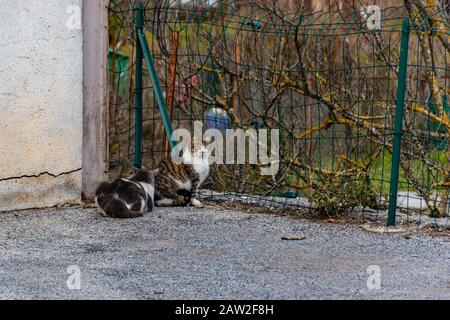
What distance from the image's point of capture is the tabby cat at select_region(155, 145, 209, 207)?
328 inches

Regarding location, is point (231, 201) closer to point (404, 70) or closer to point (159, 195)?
point (159, 195)

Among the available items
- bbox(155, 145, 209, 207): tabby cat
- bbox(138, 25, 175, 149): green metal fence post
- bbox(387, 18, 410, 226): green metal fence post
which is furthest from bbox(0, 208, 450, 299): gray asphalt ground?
bbox(138, 25, 175, 149): green metal fence post

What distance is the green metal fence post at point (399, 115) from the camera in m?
7.15

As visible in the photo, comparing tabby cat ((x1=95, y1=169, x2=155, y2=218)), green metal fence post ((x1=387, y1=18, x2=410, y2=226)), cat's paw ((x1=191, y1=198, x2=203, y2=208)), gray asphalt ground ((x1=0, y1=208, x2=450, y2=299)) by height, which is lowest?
gray asphalt ground ((x1=0, y1=208, x2=450, y2=299))

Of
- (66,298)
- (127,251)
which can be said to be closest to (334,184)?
(127,251)

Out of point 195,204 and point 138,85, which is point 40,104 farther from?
point 195,204

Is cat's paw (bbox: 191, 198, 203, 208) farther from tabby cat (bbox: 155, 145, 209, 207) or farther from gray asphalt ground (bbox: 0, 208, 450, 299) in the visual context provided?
gray asphalt ground (bbox: 0, 208, 450, 299)

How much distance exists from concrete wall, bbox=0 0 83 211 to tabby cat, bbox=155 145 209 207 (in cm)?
89

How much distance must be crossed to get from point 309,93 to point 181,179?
1894mm

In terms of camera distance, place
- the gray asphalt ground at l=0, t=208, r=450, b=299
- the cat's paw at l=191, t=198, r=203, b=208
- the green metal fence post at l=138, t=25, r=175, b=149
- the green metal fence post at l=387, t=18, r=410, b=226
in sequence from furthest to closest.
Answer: the cat's paw at l=191, t=198, r=203, b=208 → the green metal fence post at l=138, t=25, r=175, b=149 → the green metal fence post at l=387, t=18, r=410, b=226 → the gray asphalt ground at l=0, t=208, r=450, b=299

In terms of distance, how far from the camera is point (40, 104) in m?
7.82

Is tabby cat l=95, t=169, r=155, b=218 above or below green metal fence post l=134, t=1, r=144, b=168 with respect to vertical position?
below

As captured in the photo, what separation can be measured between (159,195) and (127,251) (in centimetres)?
196

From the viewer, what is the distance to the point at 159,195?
8320mm
